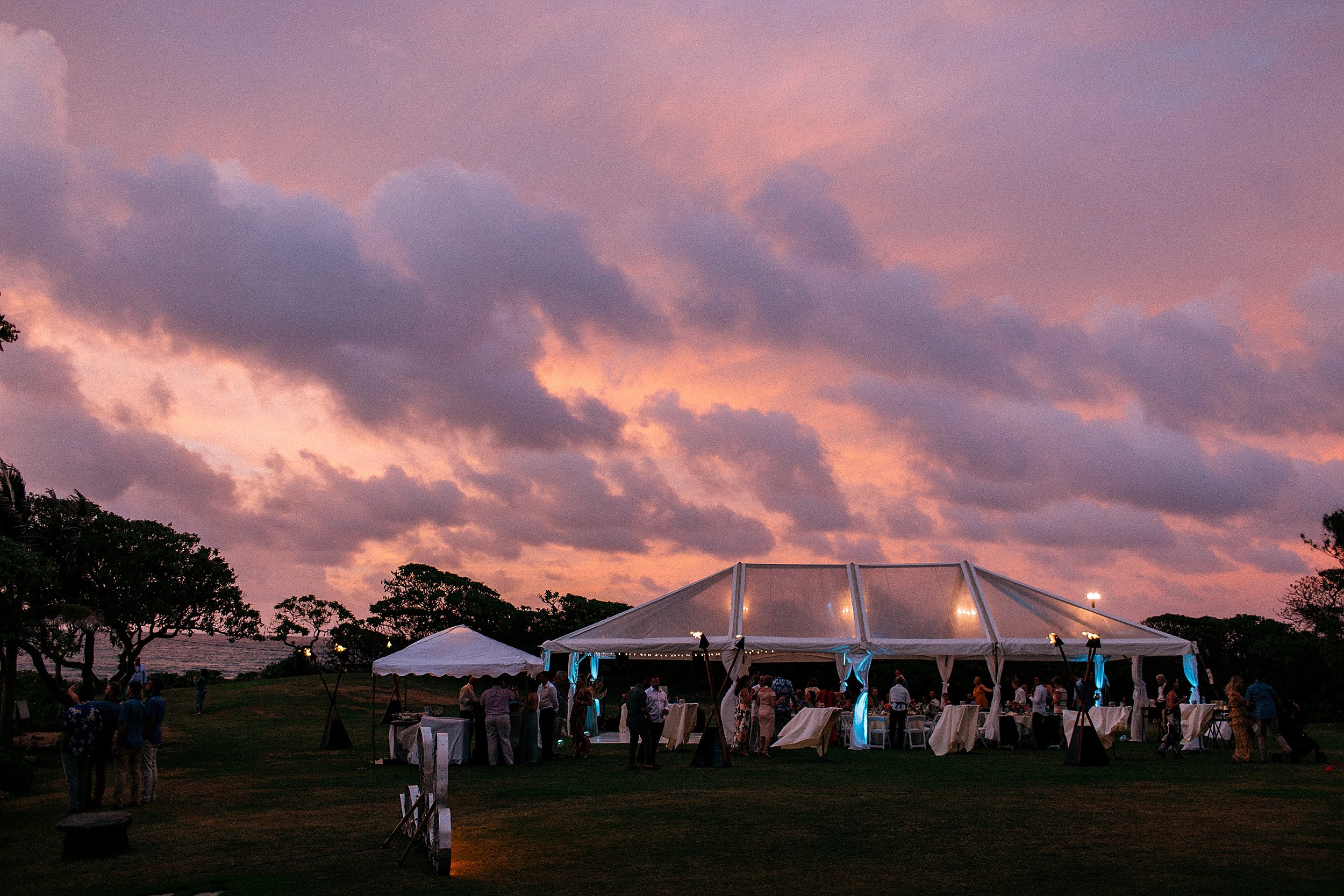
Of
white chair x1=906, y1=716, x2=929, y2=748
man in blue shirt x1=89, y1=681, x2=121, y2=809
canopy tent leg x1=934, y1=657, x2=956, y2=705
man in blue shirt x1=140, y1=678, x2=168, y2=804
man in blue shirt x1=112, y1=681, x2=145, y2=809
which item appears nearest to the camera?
man in blue shirt x1=89, y1=681, x2=121, y2=809

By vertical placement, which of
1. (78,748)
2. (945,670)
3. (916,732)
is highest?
(78,748)

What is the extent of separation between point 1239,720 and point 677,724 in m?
9.70

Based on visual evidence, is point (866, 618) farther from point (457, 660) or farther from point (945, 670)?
point (457, 660)

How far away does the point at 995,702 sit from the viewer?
20.7 m

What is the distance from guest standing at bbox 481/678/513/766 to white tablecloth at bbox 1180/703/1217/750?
1202cm

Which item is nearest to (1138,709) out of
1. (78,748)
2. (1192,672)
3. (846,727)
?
(1192,672)

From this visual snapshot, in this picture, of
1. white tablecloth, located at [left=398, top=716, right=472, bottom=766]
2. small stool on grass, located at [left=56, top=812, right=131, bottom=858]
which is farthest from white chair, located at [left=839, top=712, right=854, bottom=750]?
small stool on grass, located at [left=56, top=812, right=131, bottom=858]

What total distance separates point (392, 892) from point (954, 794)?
23.5 feet

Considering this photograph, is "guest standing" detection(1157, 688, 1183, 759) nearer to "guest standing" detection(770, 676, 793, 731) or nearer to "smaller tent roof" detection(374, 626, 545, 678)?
"guest standing" detection(770, 676, 793, 731)

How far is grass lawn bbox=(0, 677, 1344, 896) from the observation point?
7.16m

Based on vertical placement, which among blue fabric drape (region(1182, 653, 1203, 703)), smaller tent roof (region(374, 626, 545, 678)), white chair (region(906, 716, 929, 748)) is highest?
smaller tent roof (region(374, 626, 545, 678))

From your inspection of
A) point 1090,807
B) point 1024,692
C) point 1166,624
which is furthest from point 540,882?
point 1166,624

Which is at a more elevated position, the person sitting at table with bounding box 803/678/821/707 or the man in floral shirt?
the man in floral shirt

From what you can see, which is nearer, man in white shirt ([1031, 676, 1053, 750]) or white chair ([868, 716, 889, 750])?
man in white shirt ([1031, 676, 1053, 750])
